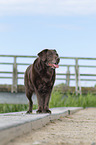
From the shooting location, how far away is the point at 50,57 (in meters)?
5.43

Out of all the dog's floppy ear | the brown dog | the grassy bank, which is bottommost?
the grassy bank

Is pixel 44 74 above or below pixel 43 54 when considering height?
below

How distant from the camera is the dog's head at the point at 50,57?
539cm

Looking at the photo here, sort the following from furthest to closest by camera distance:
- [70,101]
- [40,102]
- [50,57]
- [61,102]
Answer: [70,101]
[61,102]
[40,102]
[50,57]

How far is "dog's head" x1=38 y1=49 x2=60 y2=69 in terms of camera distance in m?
5.39

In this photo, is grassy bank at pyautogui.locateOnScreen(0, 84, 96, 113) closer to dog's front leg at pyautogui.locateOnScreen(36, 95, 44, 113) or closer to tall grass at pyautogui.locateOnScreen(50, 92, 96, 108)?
tall grass at pyautogui.locateOnScreen(50, 92, 96, 108)

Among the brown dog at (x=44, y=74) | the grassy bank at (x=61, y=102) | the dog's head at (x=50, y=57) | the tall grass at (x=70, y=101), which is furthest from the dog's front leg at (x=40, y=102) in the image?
the tall grass at (x=70, y=101)

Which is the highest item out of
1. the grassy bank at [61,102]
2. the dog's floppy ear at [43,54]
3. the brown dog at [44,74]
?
the dog's floppy ear at [43,54]

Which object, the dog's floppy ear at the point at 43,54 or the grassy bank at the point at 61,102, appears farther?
the grassy bank at the point at 61,102

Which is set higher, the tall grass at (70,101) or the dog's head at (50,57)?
the dog's head at (50,57)

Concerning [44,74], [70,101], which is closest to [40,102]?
[44,74]

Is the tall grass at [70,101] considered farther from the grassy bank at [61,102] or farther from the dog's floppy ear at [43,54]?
the dog's floppy ear at [43,54]

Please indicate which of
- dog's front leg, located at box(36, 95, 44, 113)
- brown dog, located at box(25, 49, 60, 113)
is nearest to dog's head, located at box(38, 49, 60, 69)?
brown dog, located at box(25, 49, 60, 113)

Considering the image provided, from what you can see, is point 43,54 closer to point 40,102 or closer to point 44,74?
point 44,74
